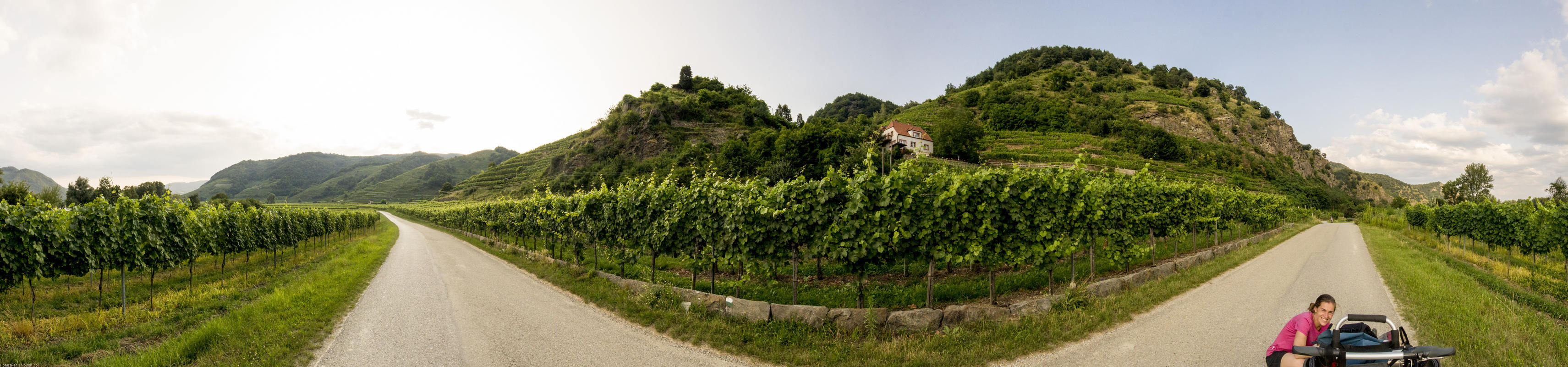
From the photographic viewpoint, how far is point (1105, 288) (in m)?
10.3

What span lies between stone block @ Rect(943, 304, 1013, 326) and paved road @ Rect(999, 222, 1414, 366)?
127 cm

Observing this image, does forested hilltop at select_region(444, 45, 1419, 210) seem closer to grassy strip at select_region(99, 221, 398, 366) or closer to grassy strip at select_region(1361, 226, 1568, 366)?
grassy strip at select_region(99, 221, 398, 366)

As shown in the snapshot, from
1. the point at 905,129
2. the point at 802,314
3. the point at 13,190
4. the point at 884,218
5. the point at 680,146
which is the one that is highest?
the point at 905,129

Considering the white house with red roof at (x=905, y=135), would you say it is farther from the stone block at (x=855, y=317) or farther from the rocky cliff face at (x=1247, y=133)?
the stone block at (x=855, y=317)

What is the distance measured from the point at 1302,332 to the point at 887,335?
4.67m

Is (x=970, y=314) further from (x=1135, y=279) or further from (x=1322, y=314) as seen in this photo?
(x=1135, y=279)

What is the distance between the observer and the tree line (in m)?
8.48

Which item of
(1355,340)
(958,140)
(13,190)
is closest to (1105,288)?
(1355,340)

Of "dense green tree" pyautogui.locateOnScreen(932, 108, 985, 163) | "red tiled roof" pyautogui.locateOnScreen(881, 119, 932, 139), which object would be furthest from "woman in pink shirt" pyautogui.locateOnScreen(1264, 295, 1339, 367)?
"red tiled roof" pyautogui.locateOnScreen(881, 119, 932, 139)

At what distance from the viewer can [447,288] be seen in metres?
13.5

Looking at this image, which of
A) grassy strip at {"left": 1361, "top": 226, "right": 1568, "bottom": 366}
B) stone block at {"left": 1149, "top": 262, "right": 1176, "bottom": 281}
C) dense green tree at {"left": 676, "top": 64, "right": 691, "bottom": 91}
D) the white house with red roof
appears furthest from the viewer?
dense green tree at {"left": 676, "top": 64, "right": 691, "bottom": 91}

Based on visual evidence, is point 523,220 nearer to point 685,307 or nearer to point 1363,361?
point 685,307

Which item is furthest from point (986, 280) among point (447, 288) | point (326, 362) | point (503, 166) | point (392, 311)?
point (503, 166)

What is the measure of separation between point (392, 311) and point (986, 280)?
13780 millimetres
